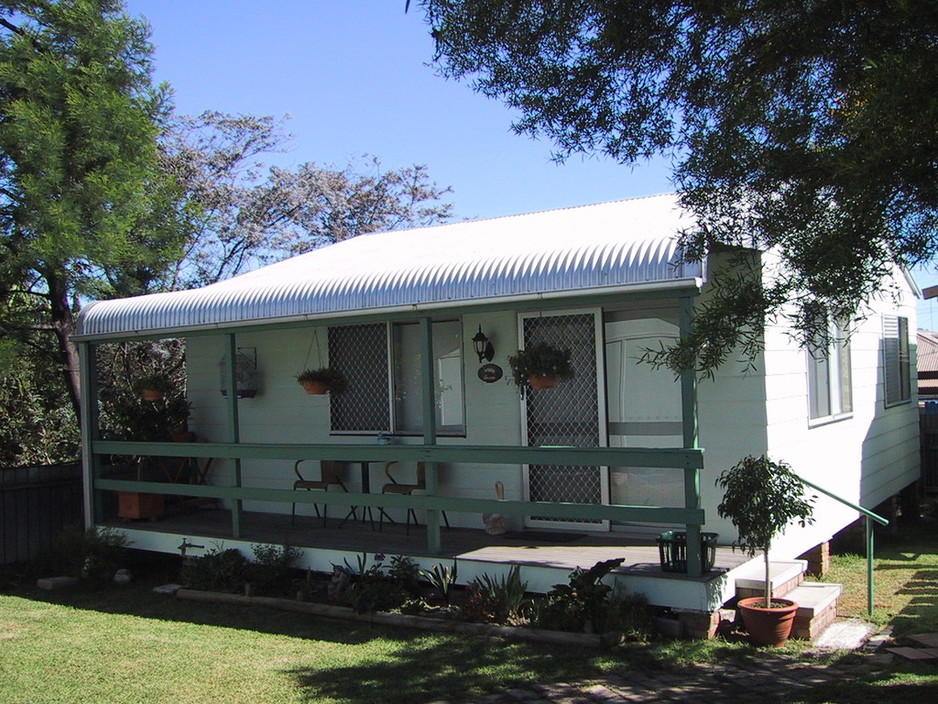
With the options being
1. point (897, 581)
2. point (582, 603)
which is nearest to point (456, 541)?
point (582, 603)

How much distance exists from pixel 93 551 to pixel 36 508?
1688 millimetres

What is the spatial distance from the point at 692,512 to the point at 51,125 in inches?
321

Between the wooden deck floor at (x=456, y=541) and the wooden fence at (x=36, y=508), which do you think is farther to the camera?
the wooden fence at (x=36, y=508)

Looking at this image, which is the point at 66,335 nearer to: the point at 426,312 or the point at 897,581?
the point at 426,312

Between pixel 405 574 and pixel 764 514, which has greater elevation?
pixel 764 514

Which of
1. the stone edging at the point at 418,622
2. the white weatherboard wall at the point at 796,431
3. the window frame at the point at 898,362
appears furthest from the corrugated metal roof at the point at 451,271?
the window frame at the point at 898,362

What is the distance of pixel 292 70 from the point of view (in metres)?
15.0

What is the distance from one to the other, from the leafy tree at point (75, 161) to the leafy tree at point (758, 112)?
5839mm

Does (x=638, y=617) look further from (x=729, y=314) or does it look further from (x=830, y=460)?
(x=830, y=460)

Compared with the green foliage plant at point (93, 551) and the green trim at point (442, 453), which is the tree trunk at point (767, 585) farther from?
the green foliage plant at point (93, 551)

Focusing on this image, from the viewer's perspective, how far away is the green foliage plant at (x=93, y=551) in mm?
9789

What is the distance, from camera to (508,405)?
29.9 ft

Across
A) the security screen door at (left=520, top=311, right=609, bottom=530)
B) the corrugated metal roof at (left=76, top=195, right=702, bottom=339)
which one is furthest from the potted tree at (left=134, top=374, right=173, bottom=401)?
the security screen door at (left=520, top=311, right=609, bottom=530)

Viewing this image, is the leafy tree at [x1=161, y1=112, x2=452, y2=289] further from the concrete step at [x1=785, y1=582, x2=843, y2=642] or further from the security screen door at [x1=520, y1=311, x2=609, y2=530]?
the concrete step at [x1=785, y1=582, x2=843, y2=642]
